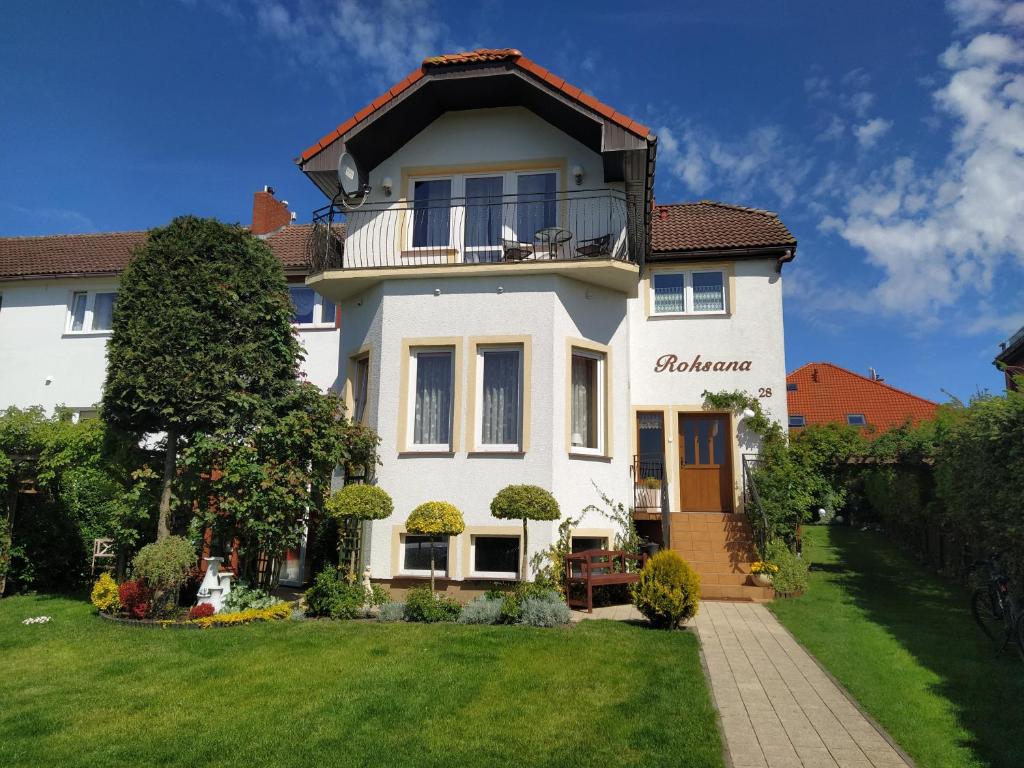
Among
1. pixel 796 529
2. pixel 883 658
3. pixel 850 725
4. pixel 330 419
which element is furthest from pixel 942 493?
pixel 330 419

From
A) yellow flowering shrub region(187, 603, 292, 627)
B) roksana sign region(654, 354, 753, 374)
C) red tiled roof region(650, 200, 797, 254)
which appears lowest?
yellow flowering shrub region(187, 603, 292, 627)

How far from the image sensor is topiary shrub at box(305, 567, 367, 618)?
33.2ft

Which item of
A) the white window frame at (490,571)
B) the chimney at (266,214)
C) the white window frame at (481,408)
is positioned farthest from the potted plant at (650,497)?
the chimney at (266,214)

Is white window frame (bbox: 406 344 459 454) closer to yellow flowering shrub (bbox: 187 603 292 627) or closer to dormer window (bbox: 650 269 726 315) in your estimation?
yellow flowering shrub (bbox: 187 603 292 627)

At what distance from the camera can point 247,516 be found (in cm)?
1052

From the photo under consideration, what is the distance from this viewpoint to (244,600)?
1014 centimetres

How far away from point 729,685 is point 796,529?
812 cm

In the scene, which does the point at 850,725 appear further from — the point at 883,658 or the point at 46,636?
the point at 46,636

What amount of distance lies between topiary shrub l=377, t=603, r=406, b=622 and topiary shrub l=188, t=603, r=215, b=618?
232cm

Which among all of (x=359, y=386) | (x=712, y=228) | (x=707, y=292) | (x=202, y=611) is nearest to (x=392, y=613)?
(x=202, y=611)

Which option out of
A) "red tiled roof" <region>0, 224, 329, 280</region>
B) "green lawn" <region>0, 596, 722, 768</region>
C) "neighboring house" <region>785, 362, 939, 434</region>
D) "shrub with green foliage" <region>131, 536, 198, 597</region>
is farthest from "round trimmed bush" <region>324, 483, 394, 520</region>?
"neighboring house" <region>785, 362, 939, 434</region>

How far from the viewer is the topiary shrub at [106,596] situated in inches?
408

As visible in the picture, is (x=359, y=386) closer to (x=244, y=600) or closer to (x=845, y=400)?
(x=244, y=600)

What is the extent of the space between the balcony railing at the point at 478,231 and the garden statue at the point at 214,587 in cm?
555
